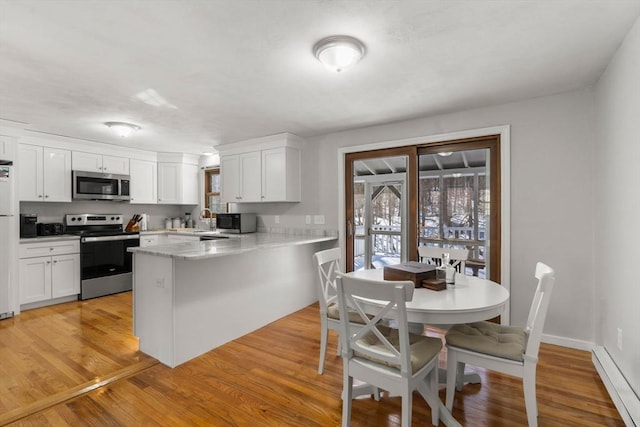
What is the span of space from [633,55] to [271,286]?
3.44 meters

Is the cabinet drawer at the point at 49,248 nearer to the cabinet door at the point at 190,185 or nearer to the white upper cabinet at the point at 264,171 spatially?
the cabinet door at the point at 190,185

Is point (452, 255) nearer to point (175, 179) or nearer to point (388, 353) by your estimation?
point (388, 353)

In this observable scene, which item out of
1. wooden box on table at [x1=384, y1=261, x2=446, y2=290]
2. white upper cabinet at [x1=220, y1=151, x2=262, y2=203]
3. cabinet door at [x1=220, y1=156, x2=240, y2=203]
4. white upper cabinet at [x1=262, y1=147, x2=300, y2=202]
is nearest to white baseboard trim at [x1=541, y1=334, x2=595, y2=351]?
wooden box on table at [x1=384, y1=261, x2=446, y2=290]

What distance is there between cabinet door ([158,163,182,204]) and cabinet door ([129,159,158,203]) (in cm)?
8

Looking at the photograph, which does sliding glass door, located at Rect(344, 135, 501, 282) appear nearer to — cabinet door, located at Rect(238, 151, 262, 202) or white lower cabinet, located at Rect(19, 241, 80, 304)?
cabinet door, located at Rect(238, 151, 262, 202)

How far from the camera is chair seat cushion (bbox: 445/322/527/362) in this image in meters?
1.77

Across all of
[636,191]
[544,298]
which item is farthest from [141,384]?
[636,191]

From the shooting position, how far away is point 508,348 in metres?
1.80

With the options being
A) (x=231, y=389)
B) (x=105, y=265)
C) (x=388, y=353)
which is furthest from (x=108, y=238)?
(x=388, y=353)

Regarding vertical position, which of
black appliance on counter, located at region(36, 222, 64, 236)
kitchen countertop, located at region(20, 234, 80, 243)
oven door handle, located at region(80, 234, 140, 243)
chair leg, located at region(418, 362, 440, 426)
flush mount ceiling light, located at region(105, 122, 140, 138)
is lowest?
chair leg, located at region(418, 362, 440, 426)

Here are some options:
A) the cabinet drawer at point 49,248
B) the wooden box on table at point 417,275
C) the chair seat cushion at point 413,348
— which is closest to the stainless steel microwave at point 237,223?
the cabinet drawer at point 49,248

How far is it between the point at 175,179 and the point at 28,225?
2.12 metres

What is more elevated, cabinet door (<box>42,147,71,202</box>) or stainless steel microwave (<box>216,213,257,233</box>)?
cabinet door (<box>42,147,71,202</box>)

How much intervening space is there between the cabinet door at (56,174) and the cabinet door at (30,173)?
0.06m
